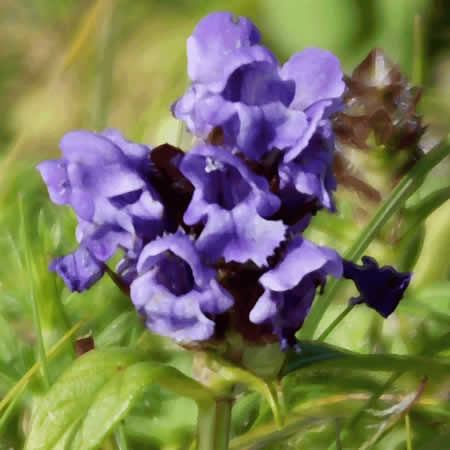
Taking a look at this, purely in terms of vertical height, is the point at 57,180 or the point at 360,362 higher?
the point at 57,180

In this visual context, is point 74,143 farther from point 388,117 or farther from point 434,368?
point 388,117

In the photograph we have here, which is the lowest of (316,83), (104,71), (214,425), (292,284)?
(214,425)

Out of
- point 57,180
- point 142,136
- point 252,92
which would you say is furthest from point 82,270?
point 142,136

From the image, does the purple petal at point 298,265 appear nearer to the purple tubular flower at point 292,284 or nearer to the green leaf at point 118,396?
the purple tubular flower at point 292,284

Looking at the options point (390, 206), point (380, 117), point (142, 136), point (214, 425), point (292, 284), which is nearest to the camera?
point (292, 284)

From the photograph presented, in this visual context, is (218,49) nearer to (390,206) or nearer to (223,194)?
(223,194)

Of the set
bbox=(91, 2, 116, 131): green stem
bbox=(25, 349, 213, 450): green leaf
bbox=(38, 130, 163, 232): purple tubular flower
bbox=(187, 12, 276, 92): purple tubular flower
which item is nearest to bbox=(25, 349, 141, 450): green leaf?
bbox=(25, 349, 213, 450): green leaf

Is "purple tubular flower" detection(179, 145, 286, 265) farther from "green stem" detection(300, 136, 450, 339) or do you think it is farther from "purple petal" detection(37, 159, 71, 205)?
"green stem" detection(300, 136, 450, 339)
